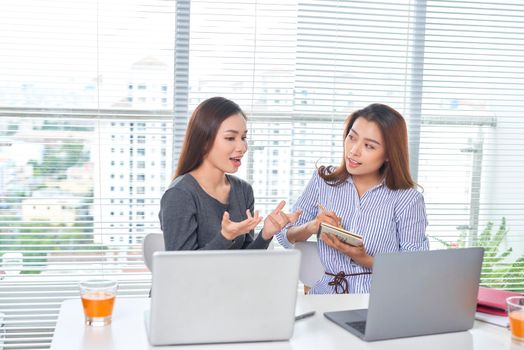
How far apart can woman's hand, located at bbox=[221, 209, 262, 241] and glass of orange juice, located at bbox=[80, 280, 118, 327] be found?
467 millimetres

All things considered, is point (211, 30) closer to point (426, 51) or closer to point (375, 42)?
point (375, 42)

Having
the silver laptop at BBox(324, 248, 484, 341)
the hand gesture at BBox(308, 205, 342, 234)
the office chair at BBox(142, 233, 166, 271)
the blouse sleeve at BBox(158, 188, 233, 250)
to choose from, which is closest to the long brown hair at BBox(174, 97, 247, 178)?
the blouse sleeve at BBox(158, 188, 233, 250)

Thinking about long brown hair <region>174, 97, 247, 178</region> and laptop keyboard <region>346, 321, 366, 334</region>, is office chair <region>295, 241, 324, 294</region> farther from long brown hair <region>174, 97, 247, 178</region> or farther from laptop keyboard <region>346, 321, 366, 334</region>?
laptop keyboard <region>346, 321, 366, 334</region>

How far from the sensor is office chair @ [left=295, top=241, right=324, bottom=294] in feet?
8.29

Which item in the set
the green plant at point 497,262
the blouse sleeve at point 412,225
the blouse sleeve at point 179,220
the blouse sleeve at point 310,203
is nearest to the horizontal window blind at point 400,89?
the green plant at point 497,262

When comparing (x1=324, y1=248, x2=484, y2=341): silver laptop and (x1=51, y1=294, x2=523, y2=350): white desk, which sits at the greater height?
(x1=324, y1=248, x2=484, y2=341): silver laptop

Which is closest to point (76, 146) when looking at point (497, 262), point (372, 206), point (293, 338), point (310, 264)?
point (310, 264)

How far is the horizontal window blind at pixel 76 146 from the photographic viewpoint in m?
3.20

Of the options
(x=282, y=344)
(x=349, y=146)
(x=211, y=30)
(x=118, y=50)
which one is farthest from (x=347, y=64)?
(x=282, y=344)

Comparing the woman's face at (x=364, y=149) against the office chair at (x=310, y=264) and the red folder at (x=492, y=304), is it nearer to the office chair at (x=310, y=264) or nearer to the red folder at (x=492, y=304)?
the office chair at (x=310, y=264)

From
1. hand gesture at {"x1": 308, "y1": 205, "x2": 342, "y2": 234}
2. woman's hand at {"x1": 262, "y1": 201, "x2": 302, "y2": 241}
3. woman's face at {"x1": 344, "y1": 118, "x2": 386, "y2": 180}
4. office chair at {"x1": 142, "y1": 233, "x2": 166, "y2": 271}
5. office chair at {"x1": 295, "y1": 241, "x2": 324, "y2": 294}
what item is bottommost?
office chair at {"x1": 295, "y1": 241, "x2": 324, "y2": 294}

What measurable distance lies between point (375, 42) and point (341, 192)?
1.19m

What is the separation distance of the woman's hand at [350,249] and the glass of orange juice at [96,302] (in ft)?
3.15

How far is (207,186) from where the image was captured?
2.46 m
